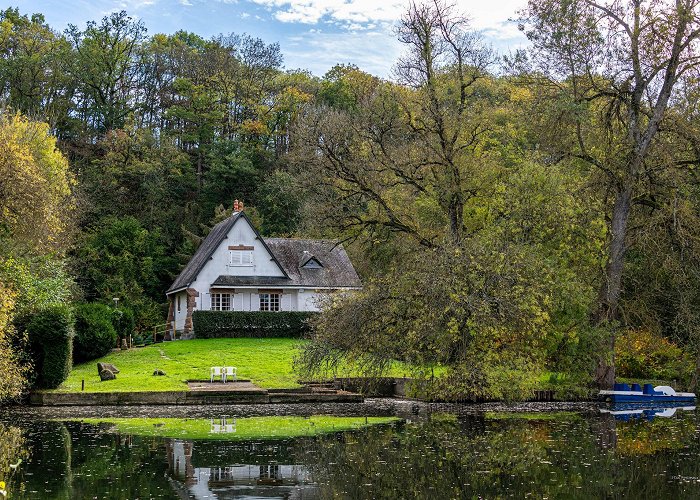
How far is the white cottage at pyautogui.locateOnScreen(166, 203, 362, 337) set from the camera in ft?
170

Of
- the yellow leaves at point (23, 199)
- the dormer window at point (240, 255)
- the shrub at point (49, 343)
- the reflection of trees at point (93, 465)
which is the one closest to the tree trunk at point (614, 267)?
the reflection of trees at point (93, 465)

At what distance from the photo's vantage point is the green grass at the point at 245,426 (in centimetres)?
2081

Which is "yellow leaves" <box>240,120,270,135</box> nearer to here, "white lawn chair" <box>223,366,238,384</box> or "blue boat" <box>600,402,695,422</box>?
"white lawn chair" <box>223,366,238,384</box>

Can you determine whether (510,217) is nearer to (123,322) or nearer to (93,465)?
(93,465)

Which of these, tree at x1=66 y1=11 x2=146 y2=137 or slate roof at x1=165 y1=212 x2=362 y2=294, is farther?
tree at x1=66 y1=11 x2=146 y2=137

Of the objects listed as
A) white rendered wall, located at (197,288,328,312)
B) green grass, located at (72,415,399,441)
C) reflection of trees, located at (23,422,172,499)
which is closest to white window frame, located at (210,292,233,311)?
white rendered wall, located at (197,288,328,312)

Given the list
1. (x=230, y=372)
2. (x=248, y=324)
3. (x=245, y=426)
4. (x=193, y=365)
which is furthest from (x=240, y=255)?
(x=245, y=426)

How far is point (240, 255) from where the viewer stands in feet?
172

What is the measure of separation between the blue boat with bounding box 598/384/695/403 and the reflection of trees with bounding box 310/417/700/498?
769cm

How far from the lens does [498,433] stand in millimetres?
21109

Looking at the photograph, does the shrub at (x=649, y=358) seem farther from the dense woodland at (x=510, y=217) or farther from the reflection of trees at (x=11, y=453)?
the reflection of trees at (x=11, y=453)

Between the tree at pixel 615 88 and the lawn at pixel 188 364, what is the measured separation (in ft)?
41.7

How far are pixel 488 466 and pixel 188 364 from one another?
2439cm

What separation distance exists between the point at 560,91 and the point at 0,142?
19.8 m
